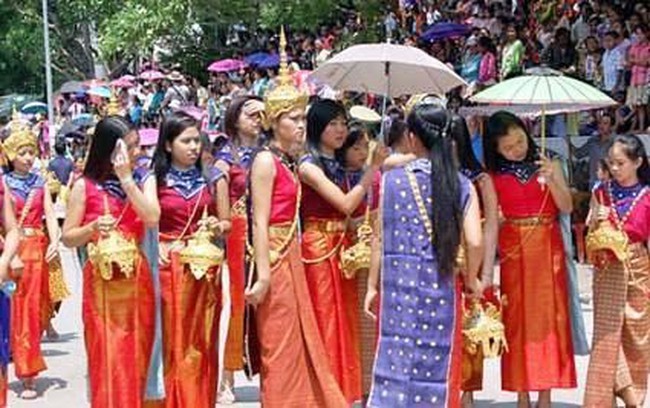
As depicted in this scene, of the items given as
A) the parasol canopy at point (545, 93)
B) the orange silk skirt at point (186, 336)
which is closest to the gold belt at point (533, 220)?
the parasol canopy at point (545, 93)

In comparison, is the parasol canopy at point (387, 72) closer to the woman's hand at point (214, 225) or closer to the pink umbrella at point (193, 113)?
the pink umbrella at point (193, 113)

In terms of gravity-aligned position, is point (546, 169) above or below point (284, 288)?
above

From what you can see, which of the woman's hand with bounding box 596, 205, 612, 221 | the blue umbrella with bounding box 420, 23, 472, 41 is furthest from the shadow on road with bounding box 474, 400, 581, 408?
the blue umbrella with bounding box 420, 23, 472, 41

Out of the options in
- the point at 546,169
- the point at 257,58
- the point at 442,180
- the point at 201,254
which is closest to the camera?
the point at 442,180

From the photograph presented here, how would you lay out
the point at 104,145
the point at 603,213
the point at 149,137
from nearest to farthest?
the point at 104,145
the point at 603,213
the point at 149,137

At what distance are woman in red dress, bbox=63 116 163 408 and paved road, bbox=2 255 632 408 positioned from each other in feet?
5.77

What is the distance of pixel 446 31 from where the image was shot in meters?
19.4

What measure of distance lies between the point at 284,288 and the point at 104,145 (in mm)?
1132

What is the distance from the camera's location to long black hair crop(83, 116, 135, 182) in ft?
20.9

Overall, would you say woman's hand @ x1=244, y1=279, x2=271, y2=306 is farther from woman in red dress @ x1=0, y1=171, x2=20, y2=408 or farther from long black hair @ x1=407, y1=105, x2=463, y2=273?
woman in red dress @ x1=0, y1=171, x2=20, y2=408

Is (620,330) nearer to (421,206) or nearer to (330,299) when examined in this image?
(330,299)

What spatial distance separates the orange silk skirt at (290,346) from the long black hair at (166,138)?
0.81 metres

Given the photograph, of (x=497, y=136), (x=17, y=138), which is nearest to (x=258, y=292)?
(x=497, y=136)

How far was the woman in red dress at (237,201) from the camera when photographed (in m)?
7.73
